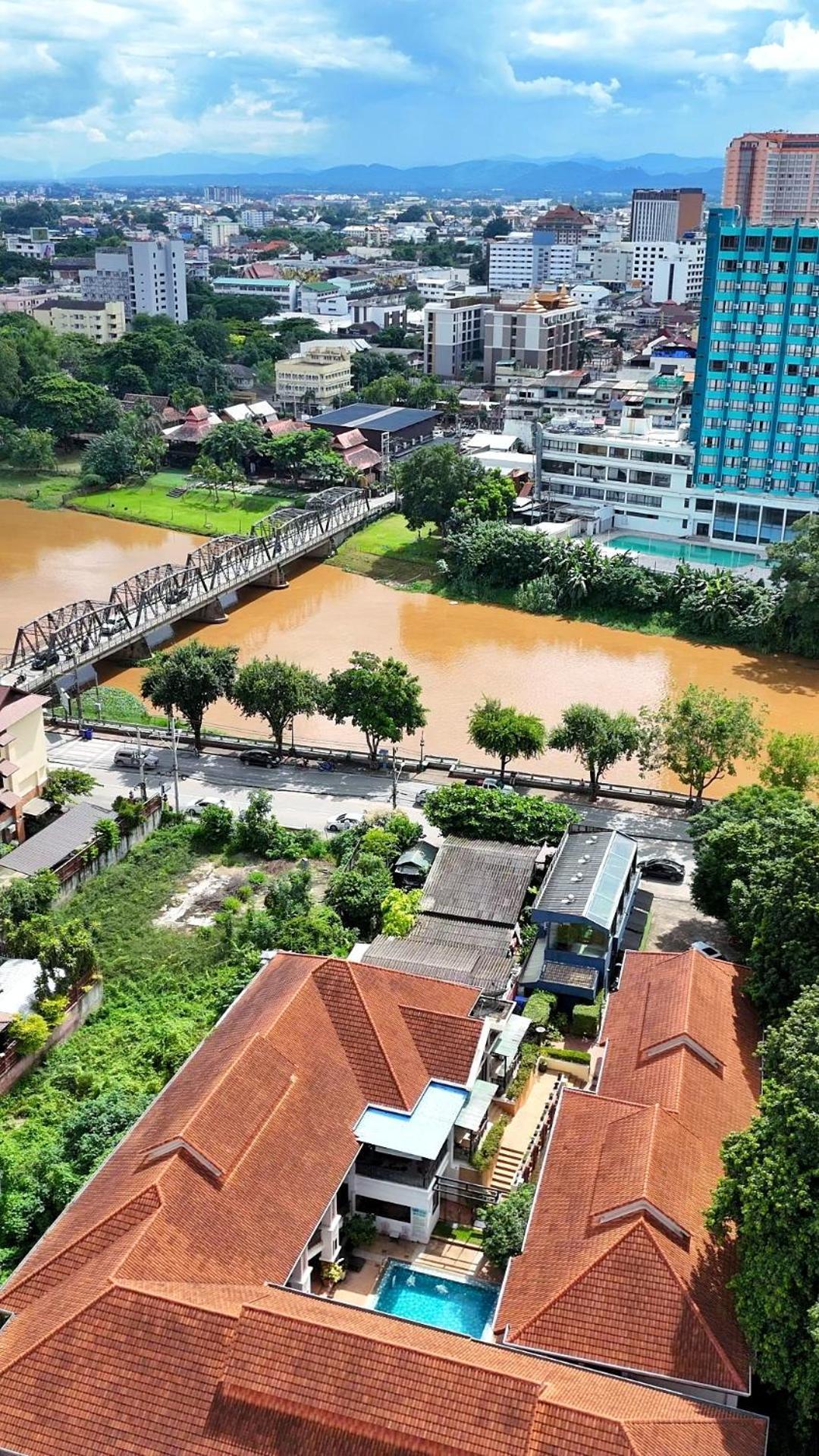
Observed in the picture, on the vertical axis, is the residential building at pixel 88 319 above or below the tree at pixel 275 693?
above

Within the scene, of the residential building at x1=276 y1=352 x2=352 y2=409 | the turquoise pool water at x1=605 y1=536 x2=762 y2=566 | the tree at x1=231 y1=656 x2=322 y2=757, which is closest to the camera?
the tree at x1=231 y1=656 x2=322 y2=757

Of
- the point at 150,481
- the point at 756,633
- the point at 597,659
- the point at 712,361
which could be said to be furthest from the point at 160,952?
the point at 150,481

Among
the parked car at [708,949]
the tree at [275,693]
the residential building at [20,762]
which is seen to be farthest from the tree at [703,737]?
the residential building at [20,762]

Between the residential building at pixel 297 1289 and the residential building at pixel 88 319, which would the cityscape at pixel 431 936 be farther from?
the residential building at pixel 88 319

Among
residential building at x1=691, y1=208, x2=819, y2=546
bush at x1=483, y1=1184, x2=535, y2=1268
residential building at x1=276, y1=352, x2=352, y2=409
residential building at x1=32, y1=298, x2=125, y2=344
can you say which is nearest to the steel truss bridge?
residential building at x1=691, y1=208, x2=819, y2=546

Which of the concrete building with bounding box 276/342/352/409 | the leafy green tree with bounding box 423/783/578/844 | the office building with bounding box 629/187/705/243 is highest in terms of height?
the office building with bounding box 629/187/705/243

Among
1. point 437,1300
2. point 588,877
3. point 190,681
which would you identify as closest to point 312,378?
point 190,681

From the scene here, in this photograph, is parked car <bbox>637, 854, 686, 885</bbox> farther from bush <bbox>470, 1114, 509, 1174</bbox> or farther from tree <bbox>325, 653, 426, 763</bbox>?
bush <bbox>470, 1114, 509, 1174</bbox>
